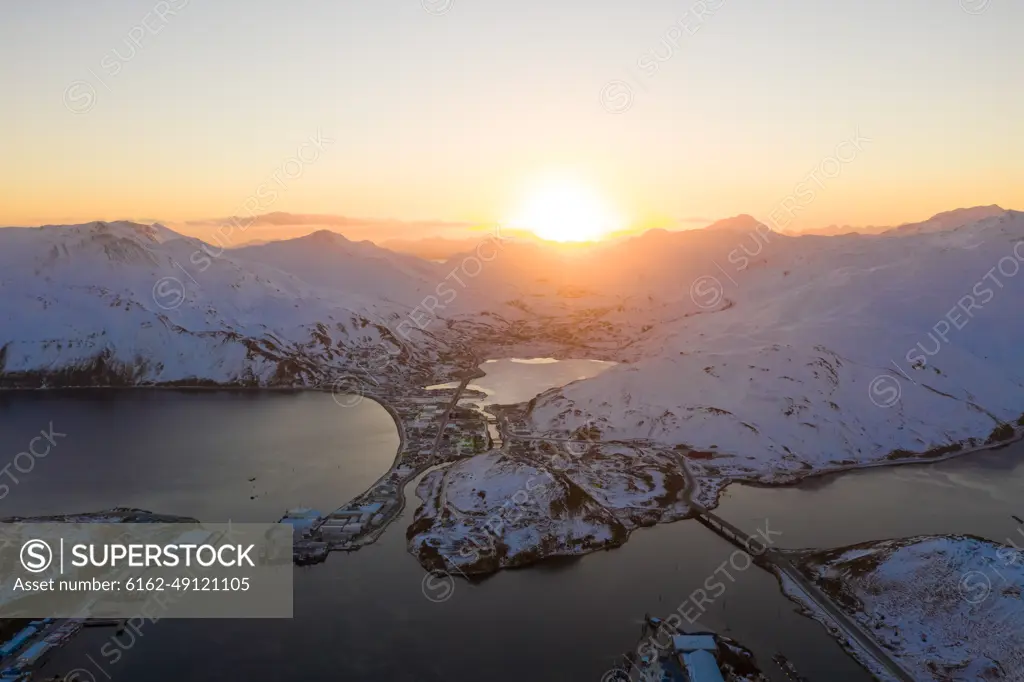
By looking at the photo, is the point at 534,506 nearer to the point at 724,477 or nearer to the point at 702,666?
the point at 702,666

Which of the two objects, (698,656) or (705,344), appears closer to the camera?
(698,656)

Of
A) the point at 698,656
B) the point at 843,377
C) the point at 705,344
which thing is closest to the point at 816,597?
the point at 698,656

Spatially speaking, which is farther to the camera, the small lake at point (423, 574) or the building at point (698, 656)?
the small lake at point (423, 574)

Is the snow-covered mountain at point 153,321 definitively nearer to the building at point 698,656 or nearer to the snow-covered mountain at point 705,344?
the snow-covered mountain at point 705,344

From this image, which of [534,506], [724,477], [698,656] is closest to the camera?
[698,656]

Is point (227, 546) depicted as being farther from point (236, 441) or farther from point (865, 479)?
point (865, 479)

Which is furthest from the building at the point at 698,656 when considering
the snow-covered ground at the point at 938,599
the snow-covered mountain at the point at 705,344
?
the snow-covered mountain at the point at 705,344

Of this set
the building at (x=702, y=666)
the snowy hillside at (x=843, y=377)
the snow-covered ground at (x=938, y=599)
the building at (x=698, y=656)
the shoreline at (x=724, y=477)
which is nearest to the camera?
the building at (x=702, y=666)

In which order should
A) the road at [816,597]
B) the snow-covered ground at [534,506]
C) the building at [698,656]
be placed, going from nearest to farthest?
1. the building at [698,656]
2. the road at [816,597]
3. the snow-covered ground at [534,506]

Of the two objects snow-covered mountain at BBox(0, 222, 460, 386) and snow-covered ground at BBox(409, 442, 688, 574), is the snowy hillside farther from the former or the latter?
snow-covered mountain at BBox(0, 222, 460, 386)
